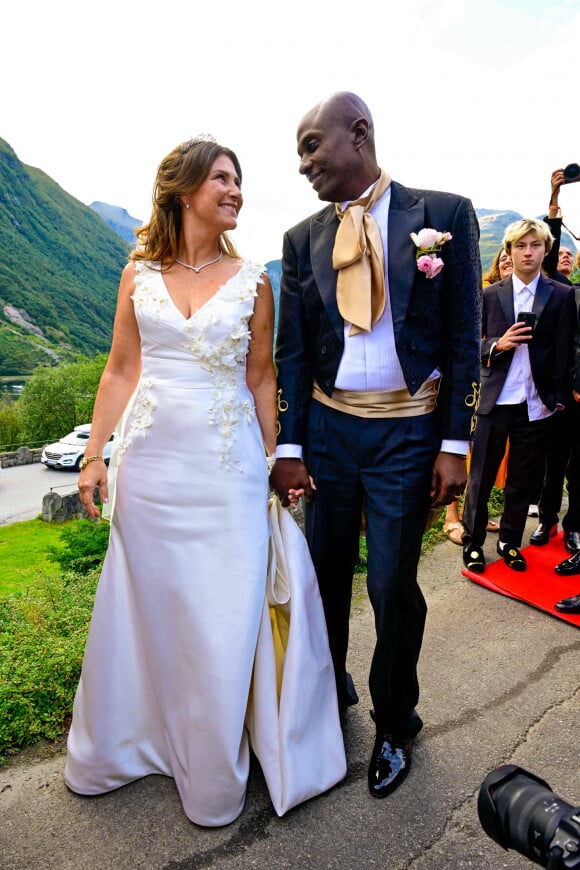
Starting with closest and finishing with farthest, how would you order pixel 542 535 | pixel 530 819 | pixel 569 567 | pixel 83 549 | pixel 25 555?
pixel 530 819
pixel 569 567
pixel 83 549
pixel 542 535
pixel 25 555

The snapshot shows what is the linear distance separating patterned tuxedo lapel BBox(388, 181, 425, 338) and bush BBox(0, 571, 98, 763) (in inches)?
85.8

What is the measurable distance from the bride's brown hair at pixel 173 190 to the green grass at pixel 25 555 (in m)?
2.52

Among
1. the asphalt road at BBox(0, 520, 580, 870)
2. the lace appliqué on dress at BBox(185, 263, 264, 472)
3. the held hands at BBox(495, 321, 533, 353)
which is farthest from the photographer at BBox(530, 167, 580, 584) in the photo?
the lace appliqué on dress at BBox(185, 263, 264, 472)

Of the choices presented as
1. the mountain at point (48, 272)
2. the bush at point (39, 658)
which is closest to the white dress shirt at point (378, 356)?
the bush at point (39, 658)

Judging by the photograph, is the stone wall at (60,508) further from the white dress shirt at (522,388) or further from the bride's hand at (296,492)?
the bride's hand at (296,492)

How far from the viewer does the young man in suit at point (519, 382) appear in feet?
15.1

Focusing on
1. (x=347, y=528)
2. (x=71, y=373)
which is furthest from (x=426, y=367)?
(x=71, y=373)

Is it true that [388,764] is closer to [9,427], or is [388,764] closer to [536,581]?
[536,581]

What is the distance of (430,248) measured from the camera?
7.22 ft

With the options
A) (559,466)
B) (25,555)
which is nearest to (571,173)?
(559,466)

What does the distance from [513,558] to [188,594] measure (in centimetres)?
311

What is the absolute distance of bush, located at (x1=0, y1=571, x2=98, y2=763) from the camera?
8.83 feet

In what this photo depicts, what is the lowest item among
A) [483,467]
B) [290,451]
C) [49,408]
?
[49,408]

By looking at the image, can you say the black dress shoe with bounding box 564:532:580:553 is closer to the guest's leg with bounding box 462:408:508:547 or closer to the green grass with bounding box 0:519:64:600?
the guest's leg with bounding box 462:408:508:547
